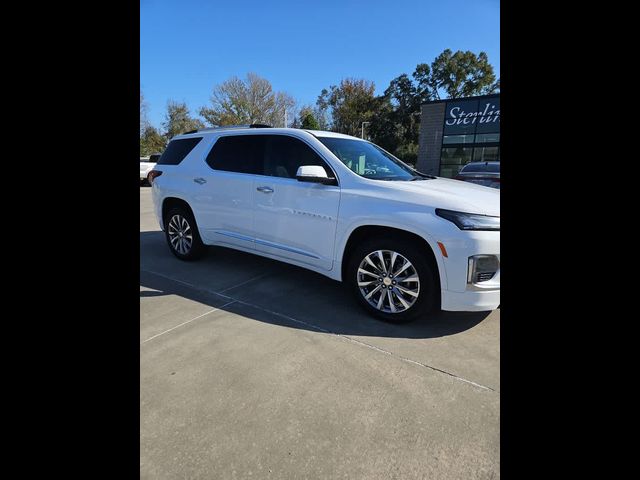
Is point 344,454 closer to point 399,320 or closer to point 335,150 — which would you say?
point 399,320

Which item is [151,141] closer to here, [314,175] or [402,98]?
[402,98]

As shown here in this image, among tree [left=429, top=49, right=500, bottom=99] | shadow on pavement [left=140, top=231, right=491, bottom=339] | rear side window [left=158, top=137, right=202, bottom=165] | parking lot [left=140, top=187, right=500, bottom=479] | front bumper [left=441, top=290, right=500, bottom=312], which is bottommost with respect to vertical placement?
parking lot [left=140, top=187, right=500, bottom=479]

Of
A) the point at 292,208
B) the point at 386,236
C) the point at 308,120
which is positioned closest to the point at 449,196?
the point at 386,236

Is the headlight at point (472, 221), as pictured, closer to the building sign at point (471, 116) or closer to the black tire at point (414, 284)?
the black tire at point (414, 284)

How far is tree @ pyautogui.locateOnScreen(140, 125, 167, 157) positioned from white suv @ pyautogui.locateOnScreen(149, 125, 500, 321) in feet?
128

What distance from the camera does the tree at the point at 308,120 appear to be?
33.4m

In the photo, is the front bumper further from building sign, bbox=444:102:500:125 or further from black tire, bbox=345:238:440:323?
building sign, bbox=444:102:500:125

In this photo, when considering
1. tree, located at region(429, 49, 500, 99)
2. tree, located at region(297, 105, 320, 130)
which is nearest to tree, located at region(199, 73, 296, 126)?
tree, located at region(297, 105, 320, 130)

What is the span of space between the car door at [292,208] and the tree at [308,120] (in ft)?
98.5

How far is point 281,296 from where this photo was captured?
12.8 ft

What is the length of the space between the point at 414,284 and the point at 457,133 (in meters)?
20.9

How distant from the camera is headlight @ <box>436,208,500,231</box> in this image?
9.38 feet
